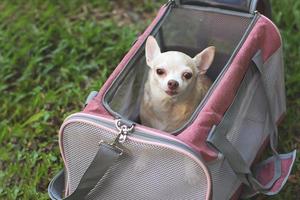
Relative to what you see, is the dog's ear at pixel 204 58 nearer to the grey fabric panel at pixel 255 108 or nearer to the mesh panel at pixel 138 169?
the grey fabric panel at pixel 255 108

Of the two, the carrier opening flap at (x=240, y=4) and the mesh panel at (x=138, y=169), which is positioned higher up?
the carrier opening flap at (x=240, y=4)

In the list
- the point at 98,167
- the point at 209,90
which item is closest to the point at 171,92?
the point at 209,90

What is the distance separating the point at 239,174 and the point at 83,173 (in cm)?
53

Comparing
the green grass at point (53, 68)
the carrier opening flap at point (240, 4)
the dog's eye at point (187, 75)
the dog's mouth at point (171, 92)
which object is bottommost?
the green grass at point (53, 68)

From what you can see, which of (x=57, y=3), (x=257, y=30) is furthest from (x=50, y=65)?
(x=257, y=30)

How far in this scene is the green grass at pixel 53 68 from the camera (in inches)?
89.8

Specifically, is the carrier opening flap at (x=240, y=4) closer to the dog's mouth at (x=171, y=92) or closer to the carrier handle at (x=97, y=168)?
the dog's mouth at (x=171, y=92)

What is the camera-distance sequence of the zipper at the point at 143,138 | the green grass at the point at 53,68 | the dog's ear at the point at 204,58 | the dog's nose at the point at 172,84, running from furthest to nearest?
the green grass at the point at 53,68 < the dog's ear at the point at 204,58 < the dog's nose at the point at 172,84 < the zipper at the point at 143,138

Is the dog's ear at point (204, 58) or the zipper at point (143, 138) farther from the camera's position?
the dog's ear at point (204, 58)

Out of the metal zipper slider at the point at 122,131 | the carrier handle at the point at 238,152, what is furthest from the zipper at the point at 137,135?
the carrier handle at the point at 238,152

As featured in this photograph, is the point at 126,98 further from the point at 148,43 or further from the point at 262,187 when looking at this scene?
the point at 262,187

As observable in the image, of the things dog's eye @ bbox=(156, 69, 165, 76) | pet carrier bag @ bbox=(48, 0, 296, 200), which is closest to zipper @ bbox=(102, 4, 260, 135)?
pet carrier bag @ bbox=(48, 0, 296, 200)

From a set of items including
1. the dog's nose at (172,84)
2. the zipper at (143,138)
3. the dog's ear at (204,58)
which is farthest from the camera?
the dog's ear at (204,58)

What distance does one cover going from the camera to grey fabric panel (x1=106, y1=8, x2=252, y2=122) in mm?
2023
